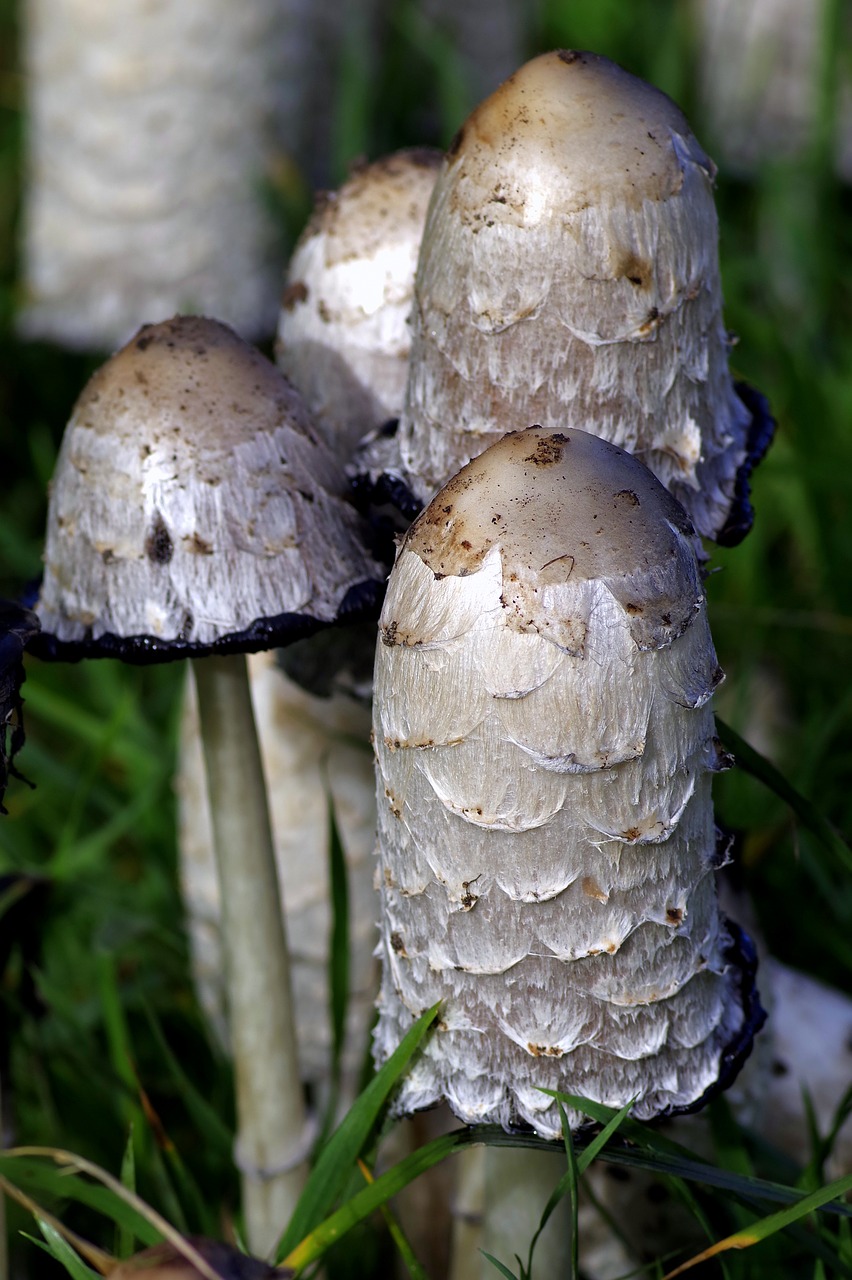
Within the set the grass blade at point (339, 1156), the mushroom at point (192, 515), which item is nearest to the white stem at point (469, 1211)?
the grass blade at point (339, 1156)

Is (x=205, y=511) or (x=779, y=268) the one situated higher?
(x=205, y=511)

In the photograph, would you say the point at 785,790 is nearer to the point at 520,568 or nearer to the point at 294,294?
the point at 520,568

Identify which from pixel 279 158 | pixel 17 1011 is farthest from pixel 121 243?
pixel 17 1011

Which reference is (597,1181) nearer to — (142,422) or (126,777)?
(142,422)

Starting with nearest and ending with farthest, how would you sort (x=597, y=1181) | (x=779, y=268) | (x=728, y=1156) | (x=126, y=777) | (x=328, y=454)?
(x=328, y=454), (x=728, y=1156), (x=597, y=1181), (x=126, y=777), (x=779, y=268)

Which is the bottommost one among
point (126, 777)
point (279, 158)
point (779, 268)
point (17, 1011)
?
point (126, 777)

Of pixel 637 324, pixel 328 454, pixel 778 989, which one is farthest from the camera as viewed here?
pixel 778 989
